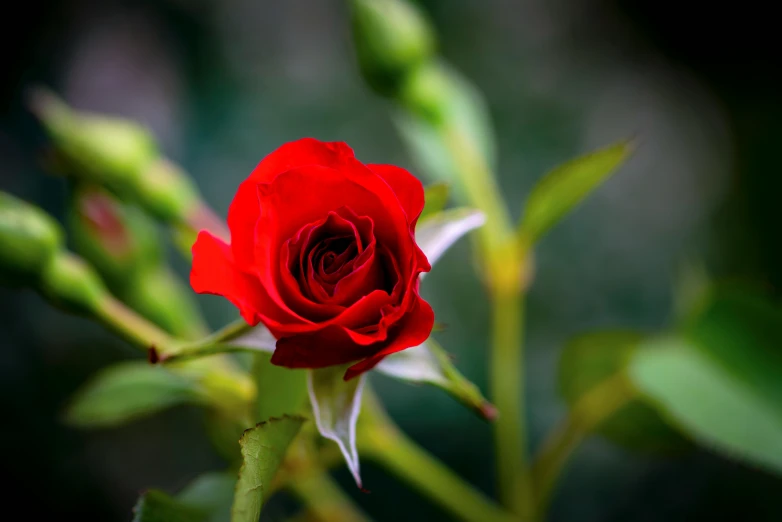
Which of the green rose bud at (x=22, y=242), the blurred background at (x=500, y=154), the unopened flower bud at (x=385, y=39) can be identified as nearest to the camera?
the green rose bud at (x=22, y=242)

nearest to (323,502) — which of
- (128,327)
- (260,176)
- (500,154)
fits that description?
(128,327)

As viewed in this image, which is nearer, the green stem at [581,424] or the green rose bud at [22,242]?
the green rose bud at [22,242]

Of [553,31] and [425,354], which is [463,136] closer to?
[425,354]

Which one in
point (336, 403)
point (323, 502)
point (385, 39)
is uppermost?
point (385, 39)

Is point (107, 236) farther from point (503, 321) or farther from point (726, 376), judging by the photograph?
point (726, 376)

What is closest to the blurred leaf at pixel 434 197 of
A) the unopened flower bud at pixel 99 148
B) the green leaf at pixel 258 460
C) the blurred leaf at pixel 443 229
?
the blurred leaf at pixel 443 229

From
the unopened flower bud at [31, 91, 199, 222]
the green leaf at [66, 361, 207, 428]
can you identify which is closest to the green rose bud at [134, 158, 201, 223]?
the unopened flower bud at [31, 91, 199, 222]

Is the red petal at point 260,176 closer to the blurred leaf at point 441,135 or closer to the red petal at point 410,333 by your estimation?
the red petal at point 410,333
